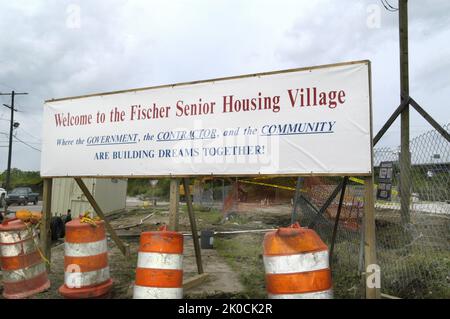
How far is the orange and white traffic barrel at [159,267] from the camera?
444 centimetres

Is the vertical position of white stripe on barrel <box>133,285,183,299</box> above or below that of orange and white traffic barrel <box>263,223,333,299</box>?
below

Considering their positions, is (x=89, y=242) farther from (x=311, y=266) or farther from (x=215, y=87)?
(x=311, y=266)

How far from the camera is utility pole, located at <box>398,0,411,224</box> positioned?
6.98m

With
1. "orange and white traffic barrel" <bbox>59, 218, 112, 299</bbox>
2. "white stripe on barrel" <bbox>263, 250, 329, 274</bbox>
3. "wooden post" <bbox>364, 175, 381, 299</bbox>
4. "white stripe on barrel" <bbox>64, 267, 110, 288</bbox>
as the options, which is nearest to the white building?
"orange and white traffic barrel" <bbox>59, 218, 112, 299</bbox>

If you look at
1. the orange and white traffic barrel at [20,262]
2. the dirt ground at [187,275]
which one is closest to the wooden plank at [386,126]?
the dirt ground at [187,275]

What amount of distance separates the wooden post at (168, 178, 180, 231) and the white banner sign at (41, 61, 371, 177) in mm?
195

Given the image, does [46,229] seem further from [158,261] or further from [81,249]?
[158,261]

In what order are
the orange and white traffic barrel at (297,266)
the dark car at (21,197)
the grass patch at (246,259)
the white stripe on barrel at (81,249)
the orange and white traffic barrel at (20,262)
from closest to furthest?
the orange and white traffic barrel at (297,266)
the white stripe on barrel at (81,249)
the orange and white traffic barrel at (20,262)
the grass patch at (246,259)
the dark car at (21,197)

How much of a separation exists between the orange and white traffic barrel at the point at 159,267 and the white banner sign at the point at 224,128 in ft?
4.39

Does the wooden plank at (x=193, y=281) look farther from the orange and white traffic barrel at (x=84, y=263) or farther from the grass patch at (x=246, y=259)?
the orange and white traffic barrel at (x=84, y=263)

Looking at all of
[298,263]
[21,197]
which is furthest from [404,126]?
[21,197]

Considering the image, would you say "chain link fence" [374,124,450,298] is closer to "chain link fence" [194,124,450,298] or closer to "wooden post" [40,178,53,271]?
"chain link fence" [194,124,450,298]
